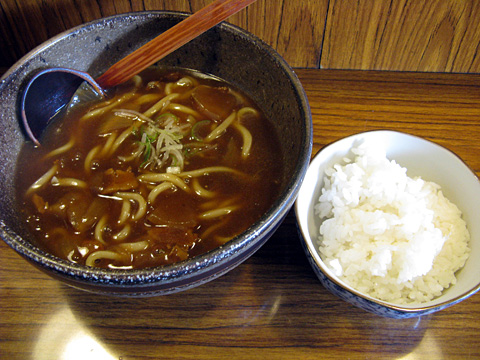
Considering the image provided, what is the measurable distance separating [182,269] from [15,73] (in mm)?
1030

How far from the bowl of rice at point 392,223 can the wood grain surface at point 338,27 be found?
28.1 inches

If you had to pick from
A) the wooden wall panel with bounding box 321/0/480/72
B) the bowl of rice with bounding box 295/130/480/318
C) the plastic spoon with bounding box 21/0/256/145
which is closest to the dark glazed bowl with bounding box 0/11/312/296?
the plastic spoon with bounding box 21/0/256/145

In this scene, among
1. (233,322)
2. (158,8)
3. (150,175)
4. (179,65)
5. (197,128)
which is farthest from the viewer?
(158,8)

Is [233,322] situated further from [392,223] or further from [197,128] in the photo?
[197,128]

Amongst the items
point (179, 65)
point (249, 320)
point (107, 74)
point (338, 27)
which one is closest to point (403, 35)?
point (338, 27)

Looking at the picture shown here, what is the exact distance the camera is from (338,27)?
2162 millimetres

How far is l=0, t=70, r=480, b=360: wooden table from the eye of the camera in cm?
137

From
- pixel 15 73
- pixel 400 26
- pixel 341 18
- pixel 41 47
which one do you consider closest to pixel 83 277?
pixel 15 73

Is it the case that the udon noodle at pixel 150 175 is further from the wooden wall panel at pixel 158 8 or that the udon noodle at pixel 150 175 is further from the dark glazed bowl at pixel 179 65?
the wooden wall panel at pixel 158 8

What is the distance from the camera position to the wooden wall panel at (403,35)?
6.76ft

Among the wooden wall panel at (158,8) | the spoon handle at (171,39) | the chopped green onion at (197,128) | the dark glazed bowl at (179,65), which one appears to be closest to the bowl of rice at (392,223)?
the dark glazed bowl at (179,65)

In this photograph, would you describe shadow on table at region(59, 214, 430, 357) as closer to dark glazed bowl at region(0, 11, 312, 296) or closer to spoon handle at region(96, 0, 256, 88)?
dark glazed bowl at region(0, 11, 312, 296)

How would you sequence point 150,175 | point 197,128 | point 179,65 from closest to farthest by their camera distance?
point 150,175 → point 197,128 → point 179,65

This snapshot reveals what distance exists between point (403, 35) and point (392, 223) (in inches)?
46.0
